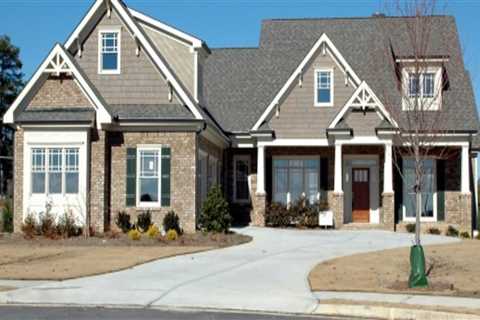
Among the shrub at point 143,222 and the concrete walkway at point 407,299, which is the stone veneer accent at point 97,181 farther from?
the concrete walkway at point 407,299

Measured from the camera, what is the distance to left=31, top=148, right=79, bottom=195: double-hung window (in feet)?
88.1

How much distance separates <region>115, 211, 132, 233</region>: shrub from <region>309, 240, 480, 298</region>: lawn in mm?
8941

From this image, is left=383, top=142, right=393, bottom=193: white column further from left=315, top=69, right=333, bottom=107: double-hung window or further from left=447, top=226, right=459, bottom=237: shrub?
left=315, top=69, right=333, bottom=107: double-hung window

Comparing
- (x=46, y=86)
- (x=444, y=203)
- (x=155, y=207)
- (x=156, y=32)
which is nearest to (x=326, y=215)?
(x=444, y=203)

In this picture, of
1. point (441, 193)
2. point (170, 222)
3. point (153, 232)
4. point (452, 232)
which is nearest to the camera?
point (153, 232)

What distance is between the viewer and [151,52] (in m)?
27.8

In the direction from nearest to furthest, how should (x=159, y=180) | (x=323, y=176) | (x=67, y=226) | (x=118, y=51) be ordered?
(x=67, y=226) < (x=159, y=180) < (x=118, y=51) < (x=323, y=176)

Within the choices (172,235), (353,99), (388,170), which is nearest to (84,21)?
(172,235)

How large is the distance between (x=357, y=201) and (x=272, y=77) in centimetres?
716

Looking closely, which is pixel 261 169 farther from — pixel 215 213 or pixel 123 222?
pixel 123 222

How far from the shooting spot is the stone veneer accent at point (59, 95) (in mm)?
27109

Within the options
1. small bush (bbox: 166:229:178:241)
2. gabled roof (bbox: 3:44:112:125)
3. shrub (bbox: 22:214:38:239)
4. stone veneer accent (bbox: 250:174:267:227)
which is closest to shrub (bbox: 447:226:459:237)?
stone veneer accent (bbox: 250:174:267:227)

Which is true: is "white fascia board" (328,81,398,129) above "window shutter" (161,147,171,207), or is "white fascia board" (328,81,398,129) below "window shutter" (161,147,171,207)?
above

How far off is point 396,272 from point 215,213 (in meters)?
9.52
